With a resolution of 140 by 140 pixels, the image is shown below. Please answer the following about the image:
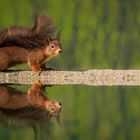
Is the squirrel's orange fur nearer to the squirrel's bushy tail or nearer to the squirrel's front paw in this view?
the squirrel's front paw

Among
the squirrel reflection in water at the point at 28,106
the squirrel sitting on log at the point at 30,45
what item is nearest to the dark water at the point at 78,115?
the squirrel reflection in water at the point at 28,106

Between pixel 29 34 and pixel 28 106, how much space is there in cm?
58

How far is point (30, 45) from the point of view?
7.55 feet

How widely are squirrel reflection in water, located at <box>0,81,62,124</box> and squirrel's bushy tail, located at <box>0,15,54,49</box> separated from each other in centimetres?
34

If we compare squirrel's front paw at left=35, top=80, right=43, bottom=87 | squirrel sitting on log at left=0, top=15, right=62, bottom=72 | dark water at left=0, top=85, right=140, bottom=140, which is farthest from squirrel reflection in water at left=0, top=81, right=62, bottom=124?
squirrel sitting on log at left=0, top=15, right=62, bottom=72

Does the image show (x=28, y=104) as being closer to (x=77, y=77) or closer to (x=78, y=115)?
(x=78, y=115)

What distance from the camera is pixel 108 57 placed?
2307 millimetres

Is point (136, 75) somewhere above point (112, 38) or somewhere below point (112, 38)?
below

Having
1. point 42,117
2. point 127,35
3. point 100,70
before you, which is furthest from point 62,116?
point 127,35

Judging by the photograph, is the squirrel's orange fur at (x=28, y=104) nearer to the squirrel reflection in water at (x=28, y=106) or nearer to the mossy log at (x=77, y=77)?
the squirrel reflection in water at (x=28, y=106)

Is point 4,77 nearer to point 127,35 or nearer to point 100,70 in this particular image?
point 100,70

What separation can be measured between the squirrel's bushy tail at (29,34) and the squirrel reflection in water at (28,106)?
341 mm

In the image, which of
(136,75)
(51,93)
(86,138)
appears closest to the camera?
(86,138)

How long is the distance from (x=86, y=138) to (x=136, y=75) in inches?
23.0
